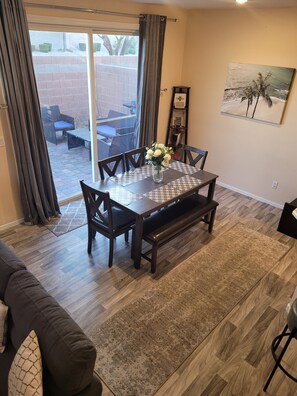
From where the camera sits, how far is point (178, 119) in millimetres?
5273

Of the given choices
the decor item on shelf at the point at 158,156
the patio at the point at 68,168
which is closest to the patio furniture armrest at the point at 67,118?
the patio at the point at 68,168

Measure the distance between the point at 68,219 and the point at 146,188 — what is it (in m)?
1.35

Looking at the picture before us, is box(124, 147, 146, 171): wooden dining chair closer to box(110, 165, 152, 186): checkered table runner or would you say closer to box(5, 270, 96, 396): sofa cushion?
box(110, 165, 152, 186): checkered table runner

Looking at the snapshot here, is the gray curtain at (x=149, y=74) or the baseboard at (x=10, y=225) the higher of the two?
the gray curtain at (x=149, y=74)

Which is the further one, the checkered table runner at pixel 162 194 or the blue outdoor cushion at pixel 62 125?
the blue outdoor cushion at pixel 62 125

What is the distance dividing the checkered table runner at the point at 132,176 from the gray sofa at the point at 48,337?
166 centimetres

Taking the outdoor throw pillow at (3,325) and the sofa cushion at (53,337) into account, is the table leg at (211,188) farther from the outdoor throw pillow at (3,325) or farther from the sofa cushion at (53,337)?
the outdoor throw pillow at (3,325)

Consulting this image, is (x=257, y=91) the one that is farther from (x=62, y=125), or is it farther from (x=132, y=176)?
(x=62, y=125)

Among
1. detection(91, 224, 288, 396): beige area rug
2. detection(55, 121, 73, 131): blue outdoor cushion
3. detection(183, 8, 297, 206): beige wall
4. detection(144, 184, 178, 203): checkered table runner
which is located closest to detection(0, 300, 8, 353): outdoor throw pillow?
detection(91, 224, 288, 396): beige area rug

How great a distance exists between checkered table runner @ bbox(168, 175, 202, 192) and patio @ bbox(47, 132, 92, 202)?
5.92 feet

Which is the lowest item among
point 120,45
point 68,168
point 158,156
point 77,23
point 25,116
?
point 68,168

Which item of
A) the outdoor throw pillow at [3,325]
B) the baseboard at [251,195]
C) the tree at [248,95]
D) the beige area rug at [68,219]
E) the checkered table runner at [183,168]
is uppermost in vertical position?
the tree at [248,95]

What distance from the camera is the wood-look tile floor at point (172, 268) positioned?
7.23 ft

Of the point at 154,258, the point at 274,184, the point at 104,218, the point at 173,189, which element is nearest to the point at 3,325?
the point at 104,218
